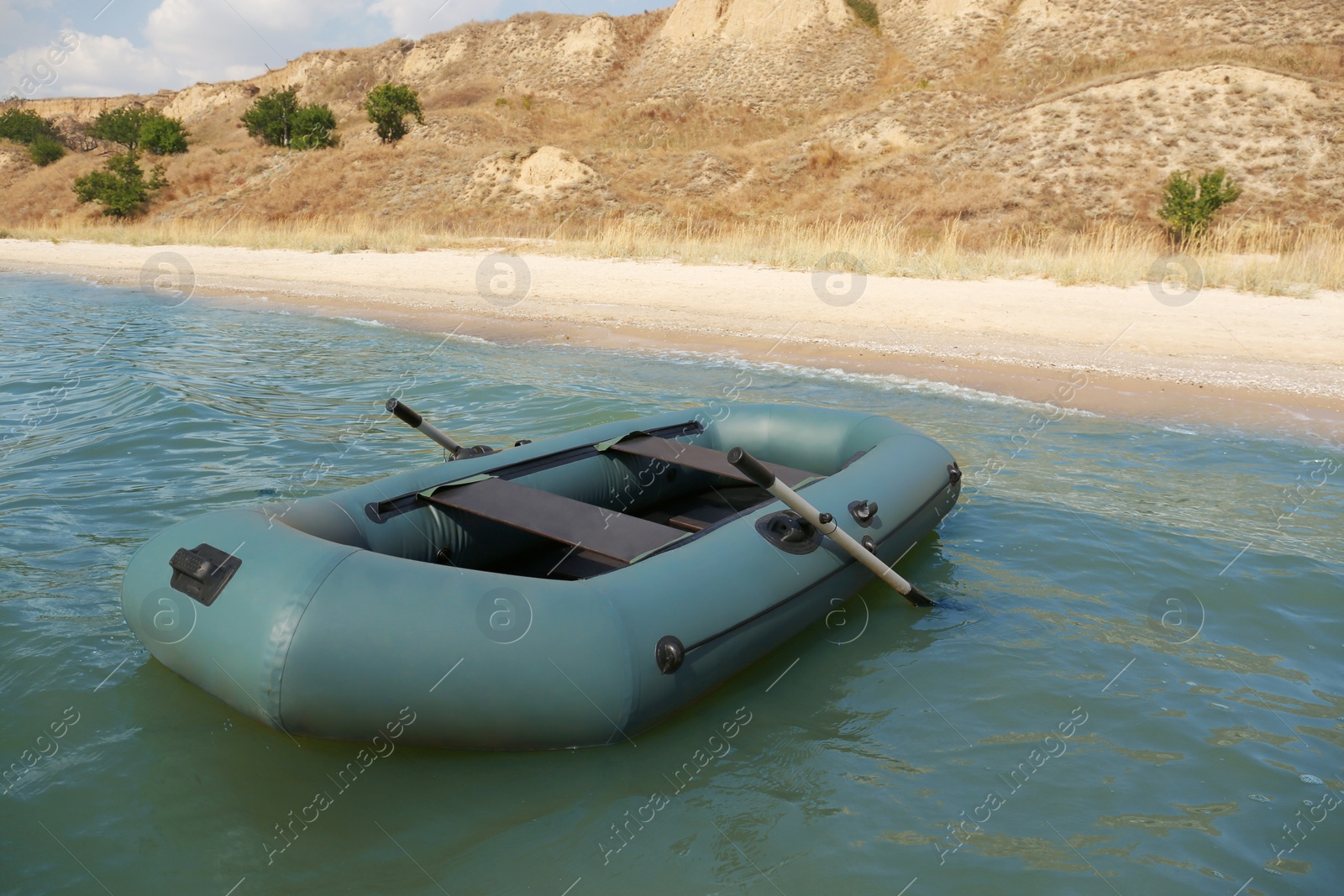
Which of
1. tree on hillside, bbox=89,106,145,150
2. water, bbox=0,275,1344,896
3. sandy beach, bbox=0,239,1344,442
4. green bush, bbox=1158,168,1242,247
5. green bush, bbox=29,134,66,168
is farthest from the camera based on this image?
tree on hillside, bbox=89,106,145,150

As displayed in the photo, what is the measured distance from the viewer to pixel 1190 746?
10.4ft

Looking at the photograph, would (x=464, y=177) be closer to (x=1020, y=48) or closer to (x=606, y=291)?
(x=606, y=291)

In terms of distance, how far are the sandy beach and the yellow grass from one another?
458 mm

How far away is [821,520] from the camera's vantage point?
3412 mm

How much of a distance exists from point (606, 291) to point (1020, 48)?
85.8 ft

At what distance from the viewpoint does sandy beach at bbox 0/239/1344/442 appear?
311 inches

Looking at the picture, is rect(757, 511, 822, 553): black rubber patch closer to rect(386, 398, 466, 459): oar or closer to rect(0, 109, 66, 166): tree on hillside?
rect(386, 398, 466, 459): oar

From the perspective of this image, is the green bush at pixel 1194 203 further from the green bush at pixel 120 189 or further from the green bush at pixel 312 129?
the green bush at pixel 120 189

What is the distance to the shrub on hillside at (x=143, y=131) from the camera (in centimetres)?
3603

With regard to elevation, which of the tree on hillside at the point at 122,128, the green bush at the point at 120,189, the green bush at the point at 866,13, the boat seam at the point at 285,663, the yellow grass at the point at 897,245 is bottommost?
the boat seam at the point at 285,663

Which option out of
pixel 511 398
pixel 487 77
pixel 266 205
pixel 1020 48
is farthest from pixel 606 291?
pixel 487 77

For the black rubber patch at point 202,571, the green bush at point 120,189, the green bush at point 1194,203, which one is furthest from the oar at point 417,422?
the green bush at point 120,189

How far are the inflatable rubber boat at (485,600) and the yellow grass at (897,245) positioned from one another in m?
9.15

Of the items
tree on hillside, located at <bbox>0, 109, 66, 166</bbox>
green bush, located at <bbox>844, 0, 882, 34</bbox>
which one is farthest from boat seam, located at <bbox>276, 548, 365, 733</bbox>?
tree on hillside, located at <bbox>0, 109, 66, 166</bbox>
